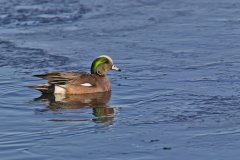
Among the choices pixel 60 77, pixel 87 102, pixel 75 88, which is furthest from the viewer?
pixel 75 88

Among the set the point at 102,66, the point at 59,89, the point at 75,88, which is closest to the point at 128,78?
the point at 102,66

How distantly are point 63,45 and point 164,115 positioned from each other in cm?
500

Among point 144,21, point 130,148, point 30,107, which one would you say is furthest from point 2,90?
point 144,21

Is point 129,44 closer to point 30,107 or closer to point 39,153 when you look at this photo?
point 30,107

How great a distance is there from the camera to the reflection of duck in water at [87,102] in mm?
11016

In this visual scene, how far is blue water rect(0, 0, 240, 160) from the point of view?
30.3ft

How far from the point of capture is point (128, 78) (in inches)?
512

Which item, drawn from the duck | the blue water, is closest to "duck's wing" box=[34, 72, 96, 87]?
the duck

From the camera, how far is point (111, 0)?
63.1 ft

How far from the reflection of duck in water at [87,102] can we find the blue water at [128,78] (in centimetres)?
3

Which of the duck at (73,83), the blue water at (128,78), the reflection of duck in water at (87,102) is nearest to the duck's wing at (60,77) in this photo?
the duck at (73,83)

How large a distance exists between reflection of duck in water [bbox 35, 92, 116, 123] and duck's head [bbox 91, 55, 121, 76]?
509 millimetres

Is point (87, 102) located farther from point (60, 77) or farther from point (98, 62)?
point (98, 62)

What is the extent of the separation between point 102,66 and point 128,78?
46 cm
